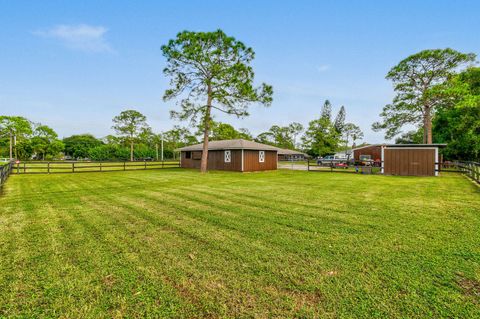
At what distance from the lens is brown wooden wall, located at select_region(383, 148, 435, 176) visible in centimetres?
1407

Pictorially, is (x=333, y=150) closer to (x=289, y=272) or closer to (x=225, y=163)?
(x=225, y=163)

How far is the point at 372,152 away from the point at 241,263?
1355 inches

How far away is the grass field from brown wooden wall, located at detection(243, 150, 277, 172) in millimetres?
13561

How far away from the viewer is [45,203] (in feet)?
20.4

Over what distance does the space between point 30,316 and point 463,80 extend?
28.0m

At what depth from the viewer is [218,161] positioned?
67.7 ft

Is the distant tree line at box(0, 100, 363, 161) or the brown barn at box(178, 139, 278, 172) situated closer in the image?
the brown barn at box(178, 139, 278, 172)

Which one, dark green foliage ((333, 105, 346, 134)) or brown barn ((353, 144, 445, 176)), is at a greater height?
dark green foliage ((333, 105, 346, 134))

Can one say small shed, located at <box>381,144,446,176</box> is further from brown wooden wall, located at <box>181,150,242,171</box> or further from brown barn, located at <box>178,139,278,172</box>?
brown wooden wall, located at <box>181,150,242,171</box>

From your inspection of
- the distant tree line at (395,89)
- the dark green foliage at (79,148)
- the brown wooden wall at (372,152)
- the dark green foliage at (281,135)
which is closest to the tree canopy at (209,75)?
the distant tree line at (395,89)

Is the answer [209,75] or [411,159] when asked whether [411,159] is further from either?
[209,75]

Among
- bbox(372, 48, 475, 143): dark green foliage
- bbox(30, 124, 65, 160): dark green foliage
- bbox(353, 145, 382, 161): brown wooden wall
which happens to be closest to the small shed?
bbox(372, 48, 475, 143): dark green foliage

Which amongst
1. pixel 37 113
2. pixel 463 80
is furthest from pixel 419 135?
pixel 37 113

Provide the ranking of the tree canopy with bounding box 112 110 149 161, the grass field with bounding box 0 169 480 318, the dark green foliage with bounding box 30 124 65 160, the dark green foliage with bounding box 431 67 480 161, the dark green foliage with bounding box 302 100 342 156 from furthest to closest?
the dark green foliage with bounding box 30 124 65 160 < the tree canopy with bounding box 112 110 149 161 < the dark green foliage with bounding box 302 100 342 156 < the dark green foliage with bounding box 431 67 480 161 < the grass field with bounding box 0 169 480 318
